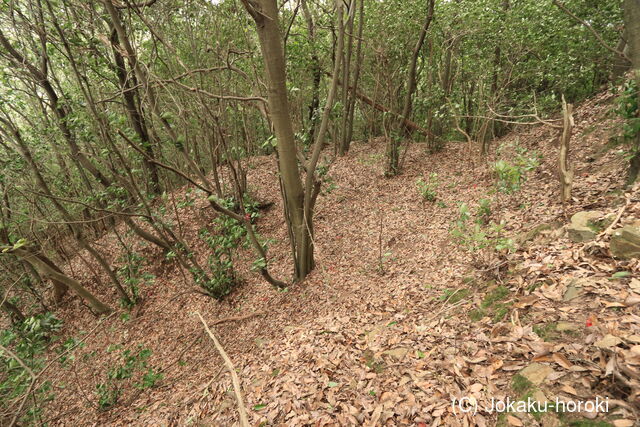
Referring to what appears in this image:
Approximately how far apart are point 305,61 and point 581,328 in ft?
34.2

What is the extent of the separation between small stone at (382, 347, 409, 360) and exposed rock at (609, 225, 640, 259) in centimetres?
256

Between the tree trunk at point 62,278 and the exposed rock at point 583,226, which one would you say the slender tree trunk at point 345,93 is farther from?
the tree trunk at point 62,278

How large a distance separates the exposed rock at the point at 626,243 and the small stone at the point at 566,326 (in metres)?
1.14

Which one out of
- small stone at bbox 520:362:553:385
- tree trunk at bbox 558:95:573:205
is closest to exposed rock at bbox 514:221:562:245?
tree trunk at bbox 558:95:573:205

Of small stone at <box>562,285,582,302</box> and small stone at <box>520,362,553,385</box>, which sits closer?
small stone at <box>520,362,553,385</box>

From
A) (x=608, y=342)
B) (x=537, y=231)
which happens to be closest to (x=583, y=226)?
(x=537, y=231)

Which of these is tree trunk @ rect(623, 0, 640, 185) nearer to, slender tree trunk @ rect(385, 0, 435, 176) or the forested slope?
the forested slope

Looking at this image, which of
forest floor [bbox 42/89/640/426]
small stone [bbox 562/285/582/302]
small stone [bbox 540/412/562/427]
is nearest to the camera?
small stone [bbox 540/412/562/427]

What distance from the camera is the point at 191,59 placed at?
8273 mm

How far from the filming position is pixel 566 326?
8.74ft

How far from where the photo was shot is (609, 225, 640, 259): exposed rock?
9.78 ft

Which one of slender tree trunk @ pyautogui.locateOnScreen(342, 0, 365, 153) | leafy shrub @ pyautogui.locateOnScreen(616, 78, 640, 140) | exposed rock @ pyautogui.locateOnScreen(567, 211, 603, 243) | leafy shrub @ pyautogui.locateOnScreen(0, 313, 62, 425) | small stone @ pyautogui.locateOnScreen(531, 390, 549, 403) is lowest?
leafy shrub @ pyautogui.locateOnScreen(0, 313, 62, 425)

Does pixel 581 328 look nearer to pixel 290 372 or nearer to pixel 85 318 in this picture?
pixel 290 372

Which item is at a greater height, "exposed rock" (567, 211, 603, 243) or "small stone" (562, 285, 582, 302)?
"exposed rock" (567, 211, 603, 243)
